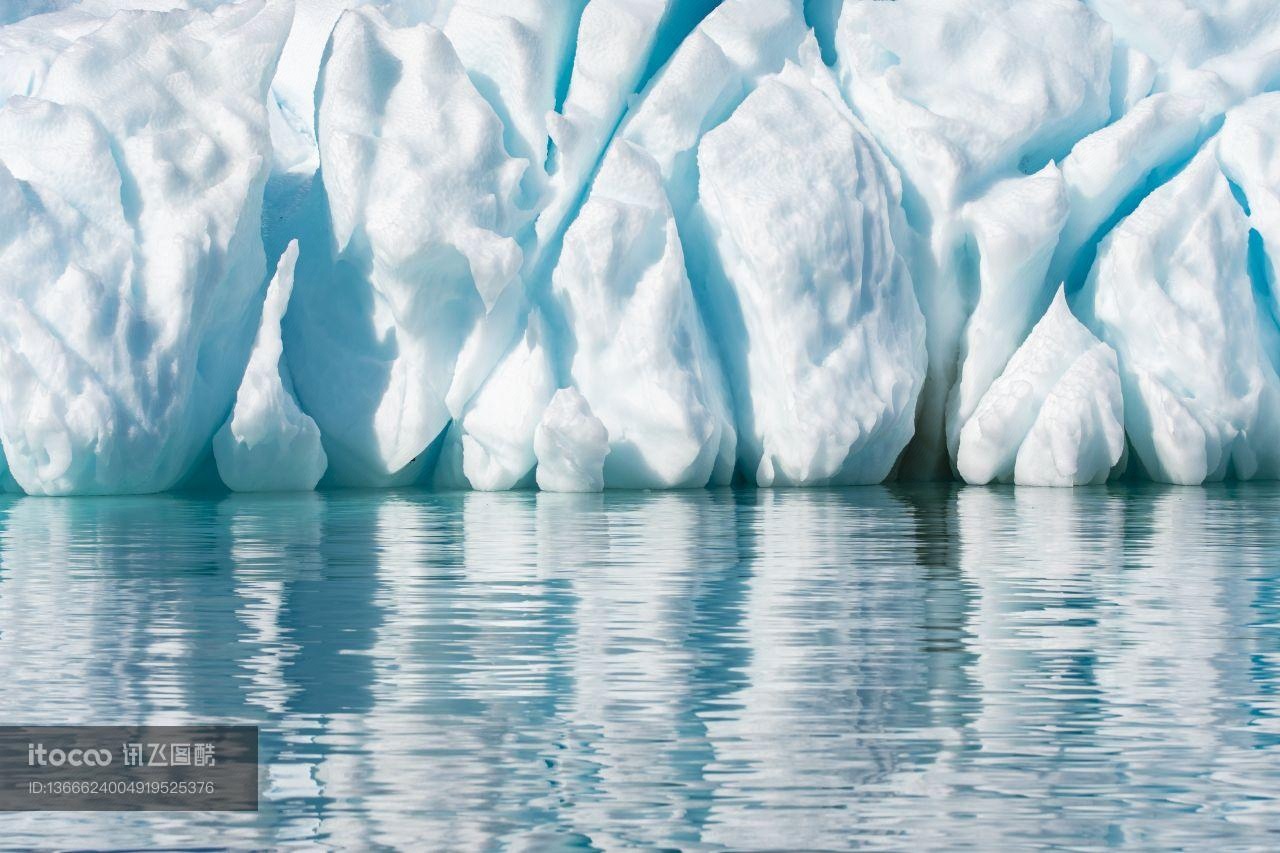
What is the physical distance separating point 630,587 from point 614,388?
5691 mm

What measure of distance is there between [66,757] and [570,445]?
8.06 meters

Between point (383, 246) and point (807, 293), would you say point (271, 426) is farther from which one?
point (807, 293)

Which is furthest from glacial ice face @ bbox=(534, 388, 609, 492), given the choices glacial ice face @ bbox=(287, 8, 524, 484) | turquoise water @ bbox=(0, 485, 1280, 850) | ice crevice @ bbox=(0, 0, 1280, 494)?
turquoise water @ bbox=(0, 485, 1280, 850)

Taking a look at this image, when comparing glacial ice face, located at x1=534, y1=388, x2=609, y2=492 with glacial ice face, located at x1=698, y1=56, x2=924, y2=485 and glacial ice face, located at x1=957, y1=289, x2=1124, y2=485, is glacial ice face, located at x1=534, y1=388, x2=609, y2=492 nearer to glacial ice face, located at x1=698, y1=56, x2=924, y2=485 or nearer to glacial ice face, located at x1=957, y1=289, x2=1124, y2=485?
glacial ice face, located at x1=698, y1=56, x2=924, y2=485

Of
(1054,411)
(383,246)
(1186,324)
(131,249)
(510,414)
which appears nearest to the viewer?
(131,249)

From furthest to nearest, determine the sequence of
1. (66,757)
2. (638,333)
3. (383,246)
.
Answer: (638,333), (383,246), (66,757)

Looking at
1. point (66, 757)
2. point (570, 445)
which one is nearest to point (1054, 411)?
point (570, 445)

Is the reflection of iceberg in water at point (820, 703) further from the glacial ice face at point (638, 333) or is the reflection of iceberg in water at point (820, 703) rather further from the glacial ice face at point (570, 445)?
the glacial ice face at point (638, 333)

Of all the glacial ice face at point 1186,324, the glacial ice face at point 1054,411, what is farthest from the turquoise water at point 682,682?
the glacial ice face at point 1186,324

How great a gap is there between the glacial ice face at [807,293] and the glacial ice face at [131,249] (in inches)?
124

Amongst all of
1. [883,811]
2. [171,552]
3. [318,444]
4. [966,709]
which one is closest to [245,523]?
[171,552]

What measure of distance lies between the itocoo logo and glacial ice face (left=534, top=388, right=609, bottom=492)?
782cm

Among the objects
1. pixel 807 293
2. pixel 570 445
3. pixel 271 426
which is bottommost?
pixel 570 445

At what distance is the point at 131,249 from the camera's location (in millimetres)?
10820
